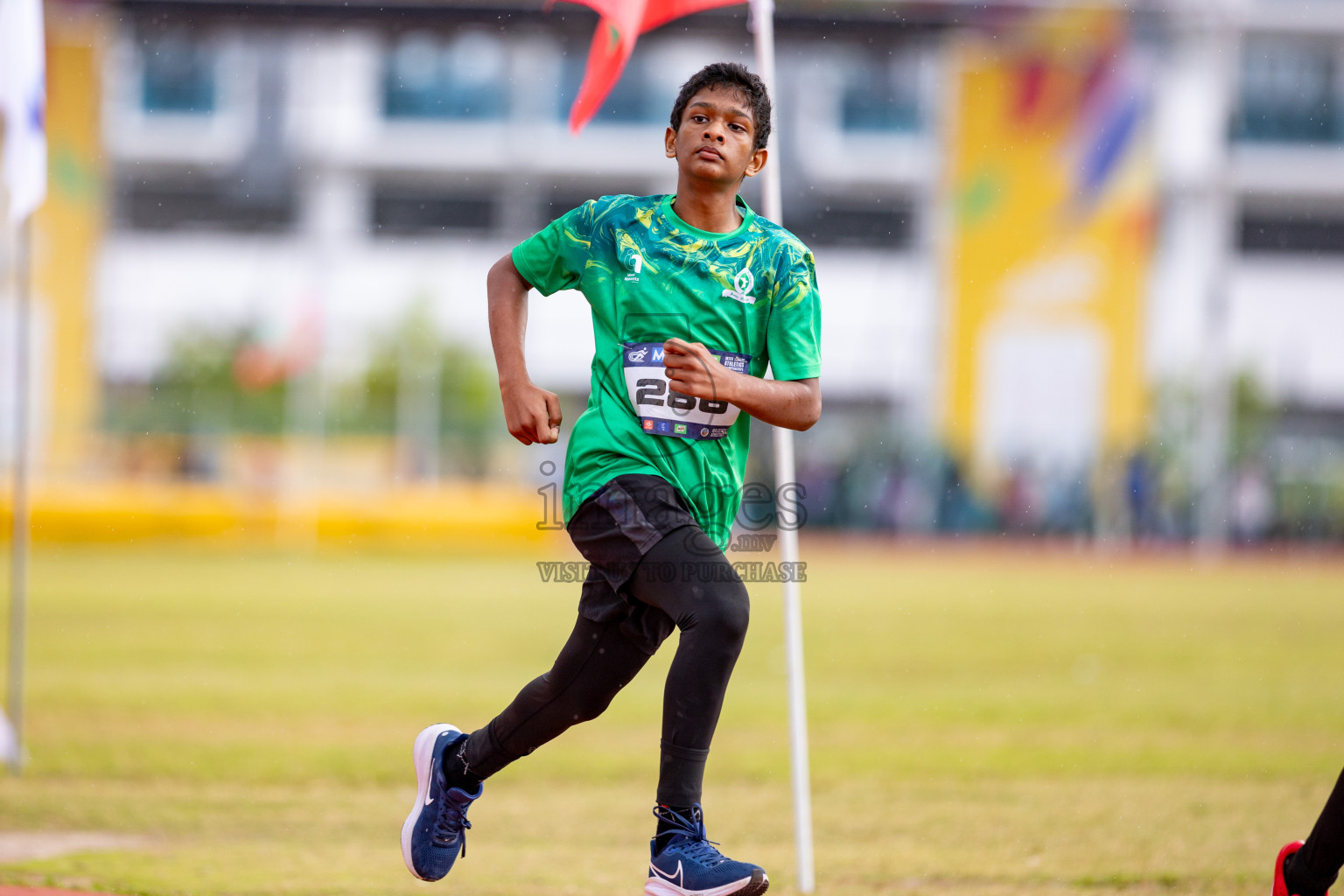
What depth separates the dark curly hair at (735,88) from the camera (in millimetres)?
2957

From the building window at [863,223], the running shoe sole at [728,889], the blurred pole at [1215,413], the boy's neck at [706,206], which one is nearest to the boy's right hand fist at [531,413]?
the boy's neck at [706,206]

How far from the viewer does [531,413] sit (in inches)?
113

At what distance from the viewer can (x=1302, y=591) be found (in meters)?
16.7

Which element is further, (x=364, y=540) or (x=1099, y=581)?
(x=364, y=540)

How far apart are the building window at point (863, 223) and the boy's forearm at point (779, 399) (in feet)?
107

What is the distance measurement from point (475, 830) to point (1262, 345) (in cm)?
3734

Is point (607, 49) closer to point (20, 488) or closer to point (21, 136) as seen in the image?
point (21, 136)

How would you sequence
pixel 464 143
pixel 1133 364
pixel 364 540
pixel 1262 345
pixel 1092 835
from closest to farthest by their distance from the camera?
1. pixel 1092 835
2. pixel 364 540
3. pixel 1133 364
4. pixel 464 143
5. pixel 1262 345

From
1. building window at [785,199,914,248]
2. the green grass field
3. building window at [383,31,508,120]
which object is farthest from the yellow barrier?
building window at [785,199,914,248]

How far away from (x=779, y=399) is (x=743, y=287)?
0.92 ft

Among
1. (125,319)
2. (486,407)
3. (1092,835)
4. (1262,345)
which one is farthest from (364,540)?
(1262,345)

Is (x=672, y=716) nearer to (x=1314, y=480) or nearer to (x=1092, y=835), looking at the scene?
(x=1092, y=835)

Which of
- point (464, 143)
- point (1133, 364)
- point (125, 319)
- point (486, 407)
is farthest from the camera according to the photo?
point (464, 143)

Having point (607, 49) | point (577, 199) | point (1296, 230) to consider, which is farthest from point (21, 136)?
point (1296, 230)
